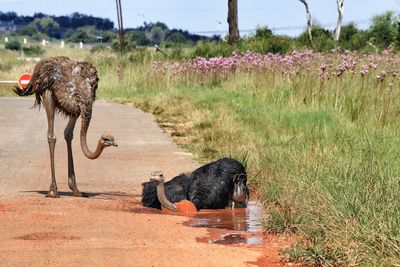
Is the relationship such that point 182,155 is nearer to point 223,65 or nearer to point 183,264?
point 183,264

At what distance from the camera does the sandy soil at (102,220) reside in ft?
22.8

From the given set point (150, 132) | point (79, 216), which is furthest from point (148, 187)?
point (150, 132)

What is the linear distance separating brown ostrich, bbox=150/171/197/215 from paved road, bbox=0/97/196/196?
5.39 feet

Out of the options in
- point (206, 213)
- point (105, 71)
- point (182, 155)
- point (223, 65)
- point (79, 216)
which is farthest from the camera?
point (105, 71)

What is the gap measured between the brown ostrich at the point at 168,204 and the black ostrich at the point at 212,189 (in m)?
0.12

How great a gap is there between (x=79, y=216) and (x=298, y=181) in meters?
2.12

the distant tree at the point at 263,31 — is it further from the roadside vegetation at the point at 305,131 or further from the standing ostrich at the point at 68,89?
the standing ostrich at the point at 68,89

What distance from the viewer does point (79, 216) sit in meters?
8.66

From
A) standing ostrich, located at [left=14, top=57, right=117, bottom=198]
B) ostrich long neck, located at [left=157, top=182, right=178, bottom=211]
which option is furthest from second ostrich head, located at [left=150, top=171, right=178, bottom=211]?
standing ostrich, located at [left=14, top=57, right=117, bottom=198]

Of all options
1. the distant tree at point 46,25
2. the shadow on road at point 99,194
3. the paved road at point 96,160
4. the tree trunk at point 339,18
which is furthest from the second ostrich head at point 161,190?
the distant tree at point 46,25

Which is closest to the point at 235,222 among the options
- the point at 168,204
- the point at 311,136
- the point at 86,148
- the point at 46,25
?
the point at 168,204

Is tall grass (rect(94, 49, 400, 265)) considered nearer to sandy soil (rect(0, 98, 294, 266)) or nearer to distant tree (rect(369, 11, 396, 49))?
sandy soil (rect(0, 98, 294, 266))

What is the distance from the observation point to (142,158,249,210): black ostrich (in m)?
9.59

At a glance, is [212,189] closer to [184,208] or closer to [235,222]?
[184,208]
